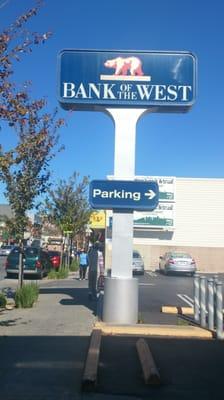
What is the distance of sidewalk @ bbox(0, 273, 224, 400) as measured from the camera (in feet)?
22.2

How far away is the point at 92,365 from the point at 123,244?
4.61 meters

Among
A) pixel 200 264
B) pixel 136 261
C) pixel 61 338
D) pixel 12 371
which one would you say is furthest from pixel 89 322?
pixel 200 264

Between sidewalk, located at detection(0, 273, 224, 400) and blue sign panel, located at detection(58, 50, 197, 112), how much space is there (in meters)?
4.61

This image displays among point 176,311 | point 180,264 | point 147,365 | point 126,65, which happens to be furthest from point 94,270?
point 180,264

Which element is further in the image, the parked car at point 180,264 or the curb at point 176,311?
the parked car at point 180,264

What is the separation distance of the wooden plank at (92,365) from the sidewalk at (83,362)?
0.38 ft

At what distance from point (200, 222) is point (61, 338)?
36.1 m

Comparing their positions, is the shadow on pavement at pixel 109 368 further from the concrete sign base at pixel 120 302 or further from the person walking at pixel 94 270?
the person walking at pixel 94 270

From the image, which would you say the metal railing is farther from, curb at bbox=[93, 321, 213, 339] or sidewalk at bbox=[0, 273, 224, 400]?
sidewalk at bbox=[0, 273, 224, 400]

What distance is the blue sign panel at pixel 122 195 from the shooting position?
468 inches

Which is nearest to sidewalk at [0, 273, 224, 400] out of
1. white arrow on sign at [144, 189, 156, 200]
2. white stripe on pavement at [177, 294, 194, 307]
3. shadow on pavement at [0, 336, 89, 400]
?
shadow on pavement at [0, 336, 89, 400]

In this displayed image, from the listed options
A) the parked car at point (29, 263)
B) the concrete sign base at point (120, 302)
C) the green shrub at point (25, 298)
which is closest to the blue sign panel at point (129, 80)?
the concrete sign base at point (120, 302)

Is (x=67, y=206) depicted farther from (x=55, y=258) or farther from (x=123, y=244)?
(x=123, y=244)

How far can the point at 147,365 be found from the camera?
7613 mm
